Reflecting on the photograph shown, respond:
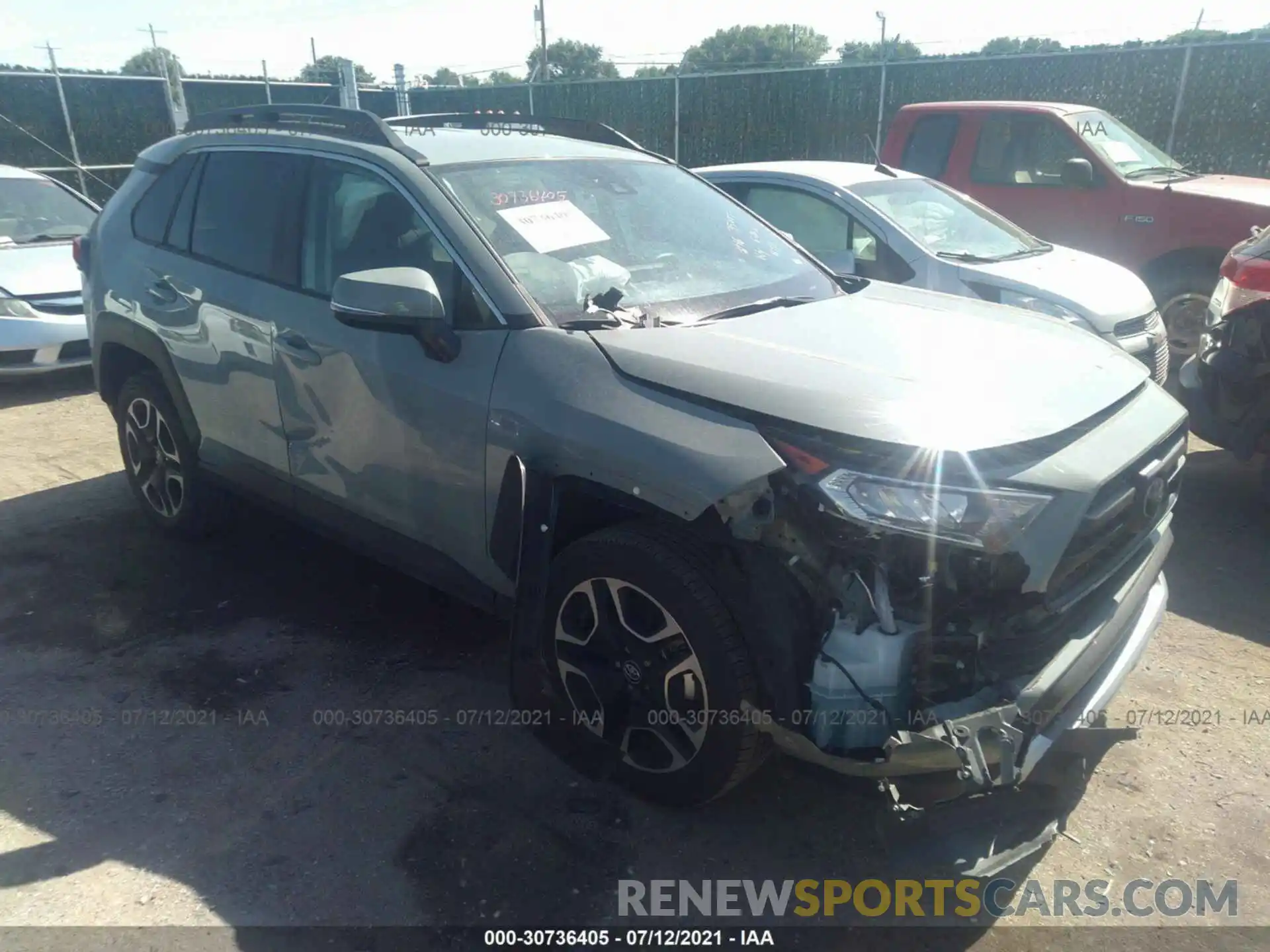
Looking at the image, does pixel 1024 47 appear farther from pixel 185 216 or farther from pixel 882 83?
pixel 185 216

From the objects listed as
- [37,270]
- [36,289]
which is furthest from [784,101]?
[36,289]

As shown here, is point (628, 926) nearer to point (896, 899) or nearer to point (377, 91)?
point (896, 899)

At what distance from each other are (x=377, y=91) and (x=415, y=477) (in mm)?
17739

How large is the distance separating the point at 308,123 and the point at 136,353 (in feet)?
4.81

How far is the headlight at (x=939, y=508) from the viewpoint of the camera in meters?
2.23

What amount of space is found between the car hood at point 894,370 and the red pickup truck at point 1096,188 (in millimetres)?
5009

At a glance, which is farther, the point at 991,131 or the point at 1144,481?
the point at 991,131

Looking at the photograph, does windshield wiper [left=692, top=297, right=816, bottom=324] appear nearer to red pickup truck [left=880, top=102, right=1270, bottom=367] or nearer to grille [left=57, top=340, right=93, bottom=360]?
red pickup truck [left=880, top=102, right=1270, bottom=367]

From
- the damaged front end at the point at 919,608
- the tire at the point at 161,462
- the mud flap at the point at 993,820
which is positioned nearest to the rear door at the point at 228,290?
the tire at the point at 161,462

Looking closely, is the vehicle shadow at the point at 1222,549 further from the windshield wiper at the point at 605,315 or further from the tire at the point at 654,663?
the windshield wiper at the point at 605,315

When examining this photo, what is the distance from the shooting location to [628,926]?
2510 mm

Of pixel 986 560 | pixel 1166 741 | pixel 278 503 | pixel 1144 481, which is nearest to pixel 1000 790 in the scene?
pixel 986 560

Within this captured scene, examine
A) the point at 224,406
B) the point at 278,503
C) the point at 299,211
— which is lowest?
the point at 278,503

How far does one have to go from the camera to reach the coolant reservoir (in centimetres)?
224
